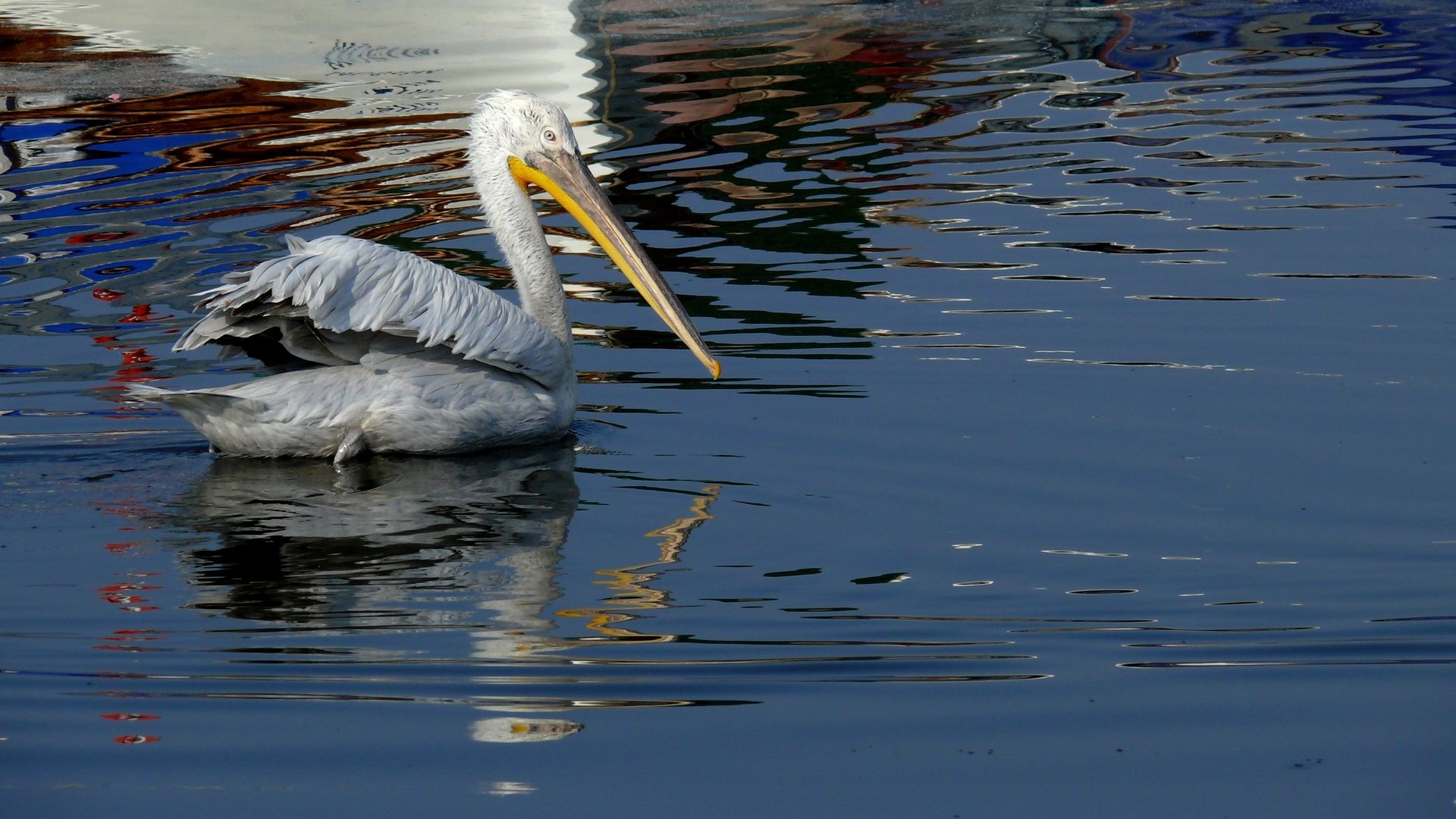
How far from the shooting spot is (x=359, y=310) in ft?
15.6

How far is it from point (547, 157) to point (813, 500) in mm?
1716

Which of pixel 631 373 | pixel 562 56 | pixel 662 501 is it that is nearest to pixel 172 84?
pixel 562 56

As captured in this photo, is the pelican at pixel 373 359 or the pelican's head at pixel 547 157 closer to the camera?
the pelican at pixel 373 359

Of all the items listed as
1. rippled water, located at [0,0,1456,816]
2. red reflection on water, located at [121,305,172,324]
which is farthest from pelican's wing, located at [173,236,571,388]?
red reflection on water, located at [121,305,172,324]

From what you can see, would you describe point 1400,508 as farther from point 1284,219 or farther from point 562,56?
point 562,56

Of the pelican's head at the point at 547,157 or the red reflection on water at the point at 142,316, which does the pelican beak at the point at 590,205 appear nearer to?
the pelican's head at the point at 547,157

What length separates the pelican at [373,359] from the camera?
4.73 meters

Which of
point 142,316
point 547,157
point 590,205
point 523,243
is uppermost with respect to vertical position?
point 547,157

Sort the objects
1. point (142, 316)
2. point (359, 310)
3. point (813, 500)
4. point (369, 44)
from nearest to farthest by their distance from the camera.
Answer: point (813, 500)
point (359, 310)
point (142, 316)
point (369, 44)

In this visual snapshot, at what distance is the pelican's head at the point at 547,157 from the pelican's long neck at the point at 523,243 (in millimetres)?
37

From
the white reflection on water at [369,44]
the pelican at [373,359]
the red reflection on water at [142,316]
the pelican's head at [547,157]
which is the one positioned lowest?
the red reflection on water at [142,316]

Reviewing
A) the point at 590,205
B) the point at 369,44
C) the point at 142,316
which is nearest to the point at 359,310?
the point at 590,205

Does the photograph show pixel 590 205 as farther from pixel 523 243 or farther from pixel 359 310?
pixel 359 310

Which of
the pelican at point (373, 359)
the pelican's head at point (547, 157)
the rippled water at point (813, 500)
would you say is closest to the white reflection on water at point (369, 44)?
the rippled water at point (813, 500)
